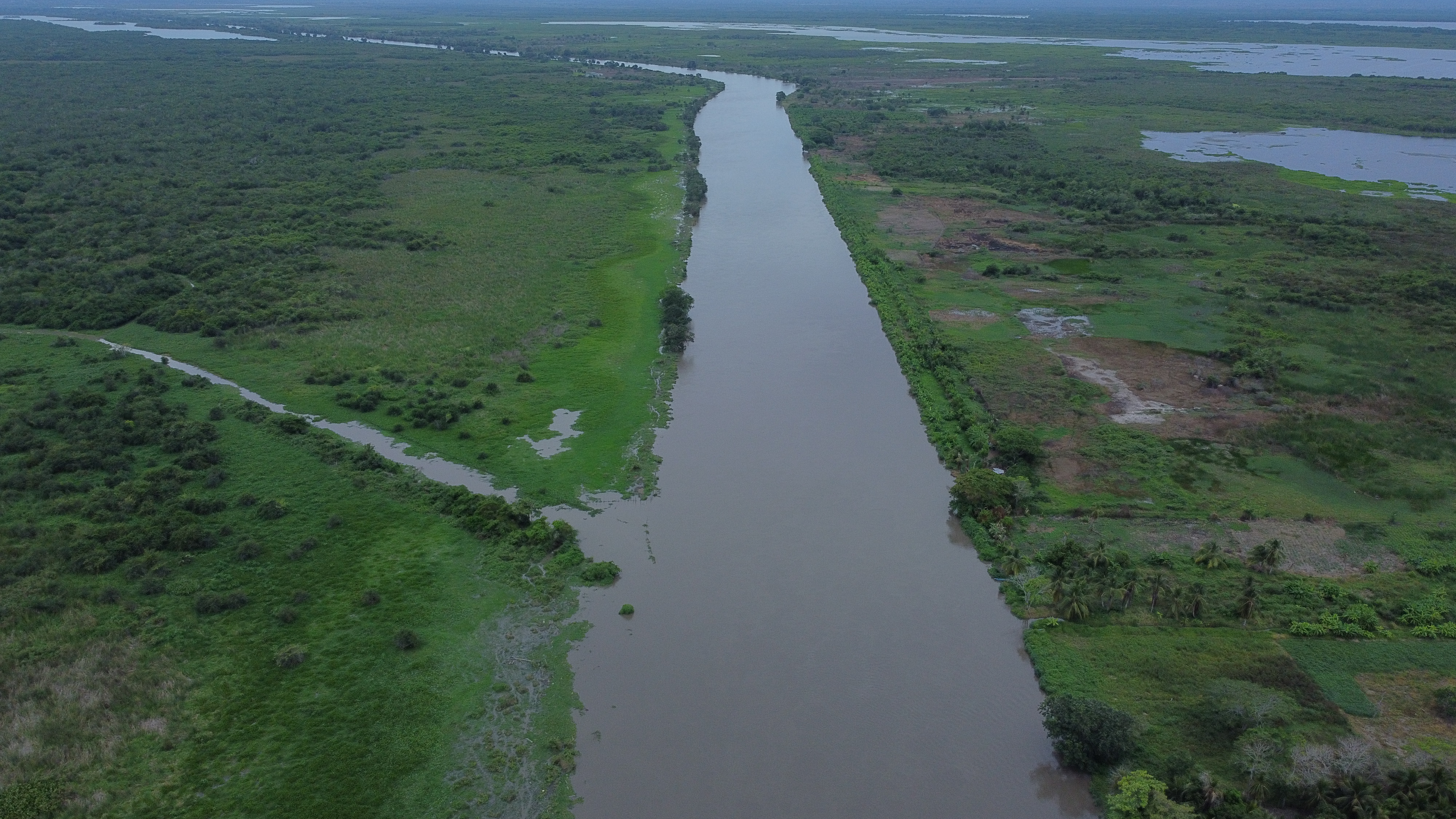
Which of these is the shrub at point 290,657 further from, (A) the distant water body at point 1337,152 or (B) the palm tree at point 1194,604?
(A) the distant water body at point 1337,152

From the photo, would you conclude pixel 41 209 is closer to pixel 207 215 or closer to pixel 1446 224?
pixel 207 215

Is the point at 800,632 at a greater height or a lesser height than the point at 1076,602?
lesser

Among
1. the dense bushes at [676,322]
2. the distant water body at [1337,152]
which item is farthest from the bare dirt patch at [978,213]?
the distant water body at [1337,152]

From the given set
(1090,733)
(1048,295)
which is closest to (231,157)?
(1048,295)

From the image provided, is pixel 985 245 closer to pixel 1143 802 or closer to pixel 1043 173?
pixel 1043 173

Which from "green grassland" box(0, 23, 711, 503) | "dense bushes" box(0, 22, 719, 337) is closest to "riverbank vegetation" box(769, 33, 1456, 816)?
"green grassland" box(0, 23, 711, 503)

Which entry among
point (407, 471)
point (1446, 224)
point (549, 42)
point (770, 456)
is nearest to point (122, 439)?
point (407, 471)

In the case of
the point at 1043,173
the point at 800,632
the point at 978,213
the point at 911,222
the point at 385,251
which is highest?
the point at 1043,173

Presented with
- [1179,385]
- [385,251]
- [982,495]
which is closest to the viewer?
[982,495]
